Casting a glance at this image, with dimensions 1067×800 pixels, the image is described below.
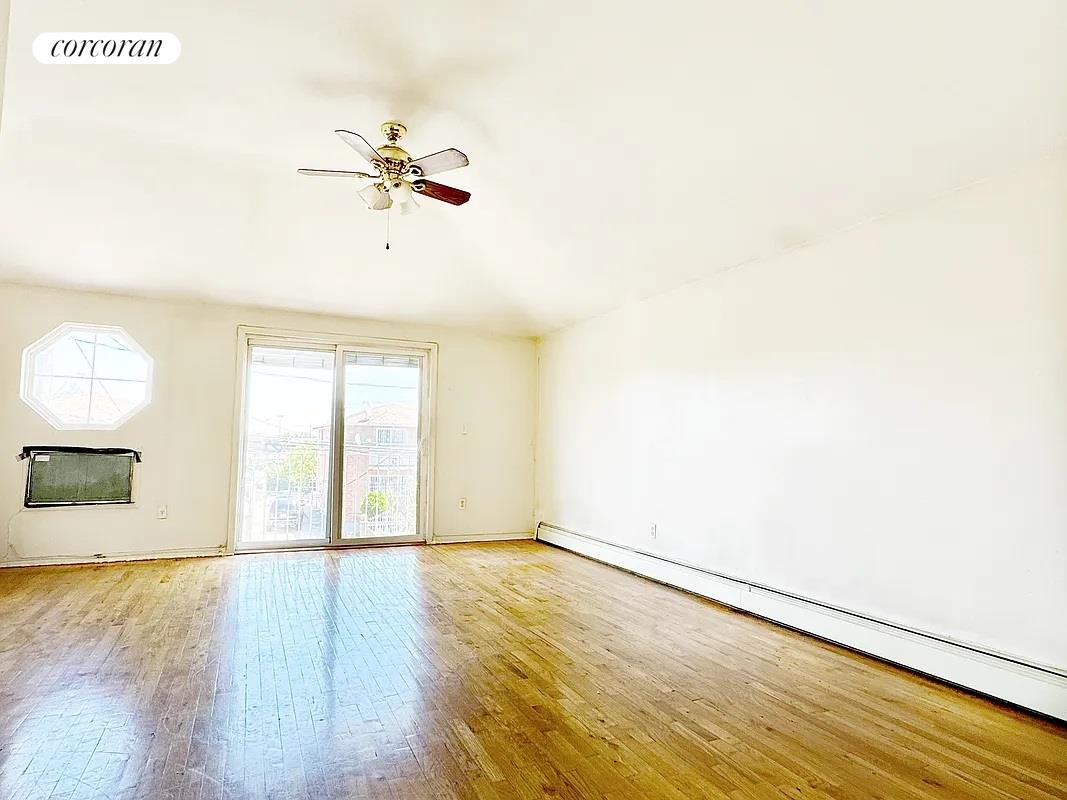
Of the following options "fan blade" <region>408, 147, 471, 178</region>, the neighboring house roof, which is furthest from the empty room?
the neighboring house roof

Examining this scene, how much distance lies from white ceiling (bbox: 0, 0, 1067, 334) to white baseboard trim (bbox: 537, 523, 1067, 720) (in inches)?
87.4

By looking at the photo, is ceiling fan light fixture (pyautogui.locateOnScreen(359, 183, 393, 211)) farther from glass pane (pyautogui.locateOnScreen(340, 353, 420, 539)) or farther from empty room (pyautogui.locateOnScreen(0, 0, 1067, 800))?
glass pane (pyautogui.locateOnScreen(340, 353, 420, 539))

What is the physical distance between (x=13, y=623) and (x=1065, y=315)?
18.3 ft

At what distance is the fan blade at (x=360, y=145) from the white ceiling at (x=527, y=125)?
352mm

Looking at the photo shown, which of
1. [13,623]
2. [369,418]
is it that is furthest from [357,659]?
[369,418]

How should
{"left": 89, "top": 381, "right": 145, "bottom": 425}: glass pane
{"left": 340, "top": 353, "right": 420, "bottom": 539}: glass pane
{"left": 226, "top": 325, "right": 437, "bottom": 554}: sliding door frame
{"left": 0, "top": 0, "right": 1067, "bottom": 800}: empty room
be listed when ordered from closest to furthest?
1. {"left": 0, "top": 0, "right": 1067, "bottom": 800}: empty room
2. {"left": 89, "top": 381, "right": 145, "bottom": 425}: glass pane
3. {"left": 226, "top": 325, "right": 437, "bottom": 554}: sliding door frame
4. {"left": 340, "top": 353, "right": 420, "bottom": 539}: glass pane

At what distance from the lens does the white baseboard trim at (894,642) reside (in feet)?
8.36

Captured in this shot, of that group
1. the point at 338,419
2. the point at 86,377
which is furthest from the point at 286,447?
the point at 86,377

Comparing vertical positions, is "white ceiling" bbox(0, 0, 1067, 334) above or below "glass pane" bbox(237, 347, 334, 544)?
above

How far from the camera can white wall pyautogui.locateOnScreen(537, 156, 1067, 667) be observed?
2664mm

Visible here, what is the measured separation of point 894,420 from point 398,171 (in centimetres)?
300

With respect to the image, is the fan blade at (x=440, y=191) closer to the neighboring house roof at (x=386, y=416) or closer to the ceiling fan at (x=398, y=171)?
the ceiling fan at (x=398, y=171)

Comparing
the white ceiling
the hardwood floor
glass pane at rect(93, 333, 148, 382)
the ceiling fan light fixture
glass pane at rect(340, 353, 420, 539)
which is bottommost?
the hardwood floor

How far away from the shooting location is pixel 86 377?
17.1ft
